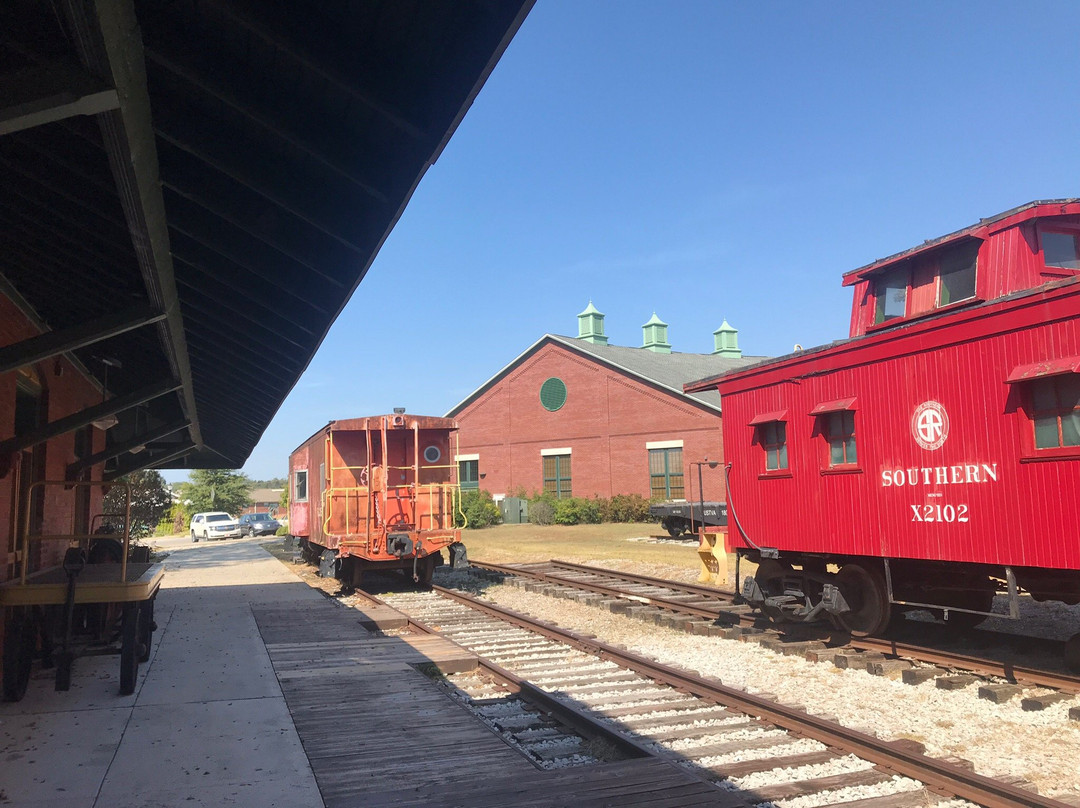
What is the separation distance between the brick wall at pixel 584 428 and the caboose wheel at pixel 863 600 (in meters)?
24.0

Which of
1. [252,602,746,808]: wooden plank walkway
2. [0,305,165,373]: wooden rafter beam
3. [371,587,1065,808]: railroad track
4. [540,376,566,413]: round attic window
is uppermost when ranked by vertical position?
[540,376,566,413]: round attic window

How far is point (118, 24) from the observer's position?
9.36 ft

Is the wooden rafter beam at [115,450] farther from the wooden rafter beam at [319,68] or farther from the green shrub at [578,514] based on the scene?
the green shrub at [578,514]

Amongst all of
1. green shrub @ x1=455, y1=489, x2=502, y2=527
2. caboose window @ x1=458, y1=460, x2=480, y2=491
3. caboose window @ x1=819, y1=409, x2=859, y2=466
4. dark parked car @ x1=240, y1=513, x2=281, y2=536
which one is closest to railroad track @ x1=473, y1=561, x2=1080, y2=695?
caboose window @ x1=819, y1=409, x2=859, y2=466

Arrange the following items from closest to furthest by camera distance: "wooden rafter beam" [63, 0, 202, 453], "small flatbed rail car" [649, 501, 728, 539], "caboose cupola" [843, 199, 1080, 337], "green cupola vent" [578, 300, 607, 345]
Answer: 1. "wooden rafter beam" [63, 0, 202, 453]
2. "caboose cupola" [843, 199, 1080, 337]
3. "small flatbed rail car" [649, 501, 728, 539]
4. "green cupola vent" [578, 300, 607, 345]

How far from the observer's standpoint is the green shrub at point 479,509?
3712cm

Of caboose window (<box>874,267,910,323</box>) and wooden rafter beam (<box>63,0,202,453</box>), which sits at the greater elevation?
caboose window (<box>874,267,910,323</box>)

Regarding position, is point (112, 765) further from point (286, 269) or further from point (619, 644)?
point (619, 644)

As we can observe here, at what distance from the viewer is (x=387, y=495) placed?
50.9 feet

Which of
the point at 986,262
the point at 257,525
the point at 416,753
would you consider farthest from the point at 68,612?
the point at 257,525

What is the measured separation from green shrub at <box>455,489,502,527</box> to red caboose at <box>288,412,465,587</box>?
2040cm

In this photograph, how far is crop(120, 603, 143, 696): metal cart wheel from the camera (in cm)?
715

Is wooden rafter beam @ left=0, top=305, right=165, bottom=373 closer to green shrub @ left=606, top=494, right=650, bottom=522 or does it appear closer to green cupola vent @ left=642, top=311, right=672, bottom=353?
green shrub @ left=606, top=494, right=650, bottom=522

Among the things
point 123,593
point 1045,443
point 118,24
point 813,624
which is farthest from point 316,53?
point 813,624
